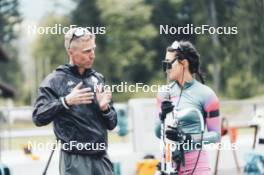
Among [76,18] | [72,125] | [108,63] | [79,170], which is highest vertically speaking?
[76,18]

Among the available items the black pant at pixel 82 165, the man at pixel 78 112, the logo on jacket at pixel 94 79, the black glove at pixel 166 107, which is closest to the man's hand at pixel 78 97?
the man at pixel 78 112

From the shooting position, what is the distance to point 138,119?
8797 millimetres

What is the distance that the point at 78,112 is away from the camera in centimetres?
372

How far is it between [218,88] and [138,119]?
1500 cm

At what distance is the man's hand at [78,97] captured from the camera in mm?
3594

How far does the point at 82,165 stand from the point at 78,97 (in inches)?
15.7

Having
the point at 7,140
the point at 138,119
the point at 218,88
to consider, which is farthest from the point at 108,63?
the point at 138,119

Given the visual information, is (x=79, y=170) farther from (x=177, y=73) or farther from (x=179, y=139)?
(x=177, y=73)

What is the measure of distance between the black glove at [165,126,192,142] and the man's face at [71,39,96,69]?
59 centimetres

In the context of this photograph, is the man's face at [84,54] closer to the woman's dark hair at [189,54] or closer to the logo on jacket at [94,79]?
the logo on jacket at [94,79]

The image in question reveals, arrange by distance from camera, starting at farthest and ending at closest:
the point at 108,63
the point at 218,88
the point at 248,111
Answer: the point at 108,63
the point at 218,88
the point at 248,111

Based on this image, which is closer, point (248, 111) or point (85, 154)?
point (85, 154)

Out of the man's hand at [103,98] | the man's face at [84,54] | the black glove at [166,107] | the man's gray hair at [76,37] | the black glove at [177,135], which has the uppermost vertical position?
the man's gray hair at [76,37]

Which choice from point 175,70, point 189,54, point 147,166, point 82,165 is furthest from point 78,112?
point 147,166
